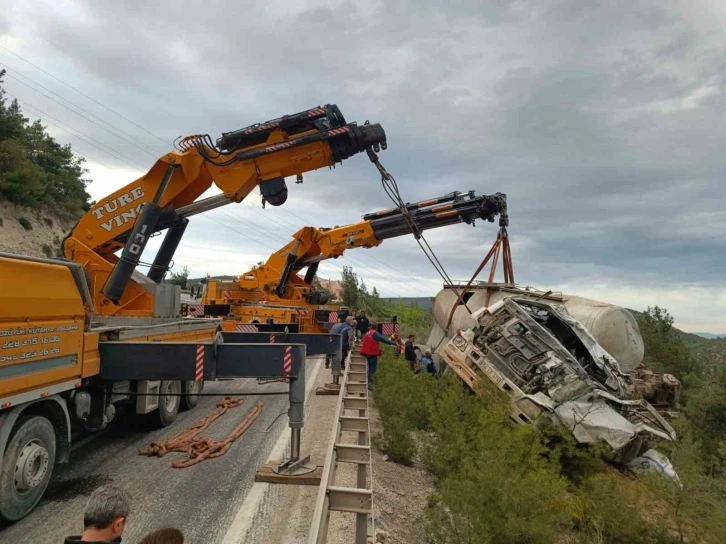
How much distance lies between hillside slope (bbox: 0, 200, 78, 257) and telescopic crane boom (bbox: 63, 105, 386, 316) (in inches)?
693

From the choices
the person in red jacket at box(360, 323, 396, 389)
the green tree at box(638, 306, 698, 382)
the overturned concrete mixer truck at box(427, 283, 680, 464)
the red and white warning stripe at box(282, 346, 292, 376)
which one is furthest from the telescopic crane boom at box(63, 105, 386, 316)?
the green tree at box(638, 306, 698, 382)

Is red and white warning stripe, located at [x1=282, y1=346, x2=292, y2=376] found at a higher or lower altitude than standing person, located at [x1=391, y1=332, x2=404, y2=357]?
higher

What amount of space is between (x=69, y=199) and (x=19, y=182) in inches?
226

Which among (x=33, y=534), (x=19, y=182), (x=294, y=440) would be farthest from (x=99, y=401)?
(x=19, y=182)

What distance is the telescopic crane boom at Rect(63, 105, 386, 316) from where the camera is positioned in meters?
8.10

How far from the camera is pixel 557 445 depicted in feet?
21.2

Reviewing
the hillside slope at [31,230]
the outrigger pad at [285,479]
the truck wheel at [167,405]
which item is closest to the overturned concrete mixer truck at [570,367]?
the outrigger pad at [285,479]

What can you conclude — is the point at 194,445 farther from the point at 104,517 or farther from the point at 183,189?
the point at 183,189

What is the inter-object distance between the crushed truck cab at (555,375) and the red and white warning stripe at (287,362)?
387 cm

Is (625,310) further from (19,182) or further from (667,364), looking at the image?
(19,182)

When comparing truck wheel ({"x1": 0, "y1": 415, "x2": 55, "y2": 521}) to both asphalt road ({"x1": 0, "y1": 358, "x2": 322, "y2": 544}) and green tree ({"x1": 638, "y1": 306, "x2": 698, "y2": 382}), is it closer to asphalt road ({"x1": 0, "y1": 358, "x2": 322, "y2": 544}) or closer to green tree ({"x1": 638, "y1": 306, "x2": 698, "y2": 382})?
asphalt road ({"x1": 0, "y1": 358, "x2": 322, "y2": 544})

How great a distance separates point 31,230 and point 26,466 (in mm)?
27102

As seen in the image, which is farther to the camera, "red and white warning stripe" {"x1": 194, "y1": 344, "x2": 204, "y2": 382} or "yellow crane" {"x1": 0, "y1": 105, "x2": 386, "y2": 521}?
"red and white warning stripe" {"x1": 194, "y1": 344, "x2": 204, "y2": 382}

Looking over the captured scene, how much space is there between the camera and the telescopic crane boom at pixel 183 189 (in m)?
8.10
